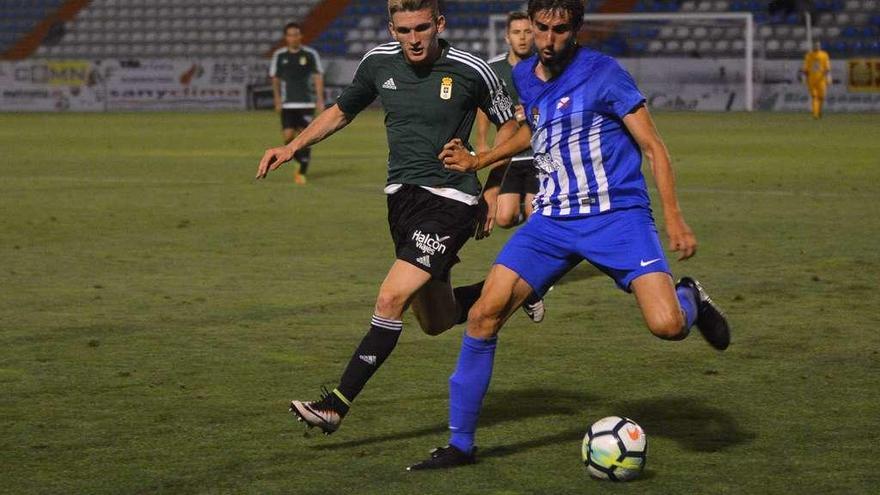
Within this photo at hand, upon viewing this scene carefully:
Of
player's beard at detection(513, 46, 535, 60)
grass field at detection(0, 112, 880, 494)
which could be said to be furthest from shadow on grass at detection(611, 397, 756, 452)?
player's beard at detection(513, 46, 535, 60)

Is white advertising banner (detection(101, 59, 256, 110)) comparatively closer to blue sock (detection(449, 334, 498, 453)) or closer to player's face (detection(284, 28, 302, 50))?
player's face (detection(284, 28, 302, 50))

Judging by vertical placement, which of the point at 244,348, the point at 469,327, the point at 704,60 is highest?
the point at 469,327

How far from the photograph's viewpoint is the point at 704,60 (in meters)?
40.9

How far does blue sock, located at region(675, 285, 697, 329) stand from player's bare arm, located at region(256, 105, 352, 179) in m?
1.61

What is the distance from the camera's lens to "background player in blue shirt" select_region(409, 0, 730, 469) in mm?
5480

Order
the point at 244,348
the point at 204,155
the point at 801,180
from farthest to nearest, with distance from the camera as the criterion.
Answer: the point at 204,155, the point at 801,180, the point at 244,348

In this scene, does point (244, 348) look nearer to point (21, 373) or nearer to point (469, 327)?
point (21, 373)

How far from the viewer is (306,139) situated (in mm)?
6367

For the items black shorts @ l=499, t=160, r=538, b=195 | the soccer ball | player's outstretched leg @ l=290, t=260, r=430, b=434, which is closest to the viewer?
the soccer ball

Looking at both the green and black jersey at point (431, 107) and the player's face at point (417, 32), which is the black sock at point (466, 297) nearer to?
the green and black jersey at point (431, 107)

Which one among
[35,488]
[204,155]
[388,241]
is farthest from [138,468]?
[204,155]

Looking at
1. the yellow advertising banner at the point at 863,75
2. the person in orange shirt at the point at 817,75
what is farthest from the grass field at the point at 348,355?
the yellow advertising banner at the point at 863,75

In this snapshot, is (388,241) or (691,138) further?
(691,138)

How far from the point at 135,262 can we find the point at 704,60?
31.1m
